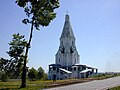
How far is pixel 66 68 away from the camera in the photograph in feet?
378

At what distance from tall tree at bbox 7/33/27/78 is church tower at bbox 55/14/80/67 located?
268ft

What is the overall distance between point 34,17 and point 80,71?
79351mm

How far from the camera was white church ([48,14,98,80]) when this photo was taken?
111 metres

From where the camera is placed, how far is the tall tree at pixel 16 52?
33.3 metres

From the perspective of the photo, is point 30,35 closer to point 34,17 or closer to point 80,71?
point 34,17

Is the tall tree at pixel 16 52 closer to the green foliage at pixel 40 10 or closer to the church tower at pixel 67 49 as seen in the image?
the green foliage at pixel 40 10

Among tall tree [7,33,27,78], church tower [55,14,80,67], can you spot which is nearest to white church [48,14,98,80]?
church tower [55,14,80,67]

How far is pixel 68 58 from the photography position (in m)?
118

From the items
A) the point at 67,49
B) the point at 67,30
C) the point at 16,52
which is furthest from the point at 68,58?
the point at 16,52

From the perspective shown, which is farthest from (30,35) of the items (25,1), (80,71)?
(80,71)

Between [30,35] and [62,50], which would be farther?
[62,50]

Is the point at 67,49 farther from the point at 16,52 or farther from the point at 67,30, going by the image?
the point at 16,52

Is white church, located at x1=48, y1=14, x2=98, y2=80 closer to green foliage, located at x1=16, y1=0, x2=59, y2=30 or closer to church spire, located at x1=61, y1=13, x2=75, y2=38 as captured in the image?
church spire, located at x1=61, y1=13, x2=75, y2=38

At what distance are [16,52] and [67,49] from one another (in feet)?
277
